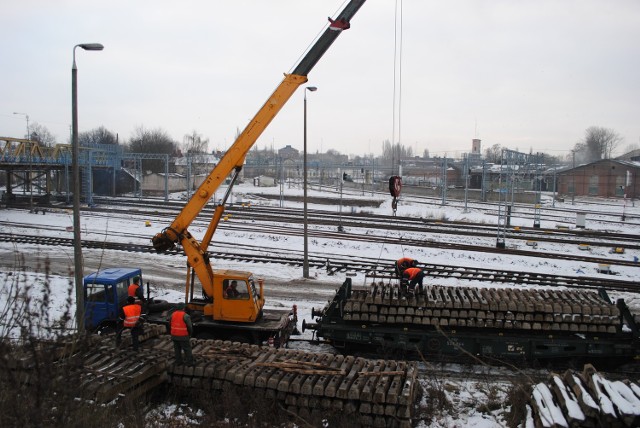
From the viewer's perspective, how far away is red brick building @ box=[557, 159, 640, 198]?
60.0 metres

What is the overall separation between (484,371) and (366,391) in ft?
14.4

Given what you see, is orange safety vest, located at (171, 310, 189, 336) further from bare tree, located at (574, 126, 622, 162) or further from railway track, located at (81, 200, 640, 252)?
bare tree, located at (574, 126, 622, 162)

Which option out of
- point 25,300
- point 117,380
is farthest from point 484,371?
point 25,300

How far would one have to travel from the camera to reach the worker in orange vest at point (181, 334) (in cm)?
956

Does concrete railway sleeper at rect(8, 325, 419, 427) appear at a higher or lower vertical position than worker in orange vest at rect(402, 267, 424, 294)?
lower

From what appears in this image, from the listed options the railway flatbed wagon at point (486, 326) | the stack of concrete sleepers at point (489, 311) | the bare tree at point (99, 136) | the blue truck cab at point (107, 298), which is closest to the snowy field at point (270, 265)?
the blue truck cab at point (107, 298)

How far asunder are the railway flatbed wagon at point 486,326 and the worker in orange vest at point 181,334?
11.8 ft

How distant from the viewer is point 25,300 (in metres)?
4.54

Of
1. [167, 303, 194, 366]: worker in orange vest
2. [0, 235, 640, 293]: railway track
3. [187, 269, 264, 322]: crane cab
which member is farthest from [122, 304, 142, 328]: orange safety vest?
[0, 235, 640, 293]: railway track

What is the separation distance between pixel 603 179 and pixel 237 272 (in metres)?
64.2

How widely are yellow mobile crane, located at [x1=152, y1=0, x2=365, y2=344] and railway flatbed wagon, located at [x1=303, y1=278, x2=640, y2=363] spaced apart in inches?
67.0

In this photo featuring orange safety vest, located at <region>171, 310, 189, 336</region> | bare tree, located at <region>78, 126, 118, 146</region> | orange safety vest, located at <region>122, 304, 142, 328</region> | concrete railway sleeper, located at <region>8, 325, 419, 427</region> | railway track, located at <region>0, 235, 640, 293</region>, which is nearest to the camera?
concrete railway sleeper, located at <region>8, 325, 419, 427</region>

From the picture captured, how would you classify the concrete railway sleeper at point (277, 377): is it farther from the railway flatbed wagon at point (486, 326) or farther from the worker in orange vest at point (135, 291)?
the railway flatbed wagon at point (486, 326)

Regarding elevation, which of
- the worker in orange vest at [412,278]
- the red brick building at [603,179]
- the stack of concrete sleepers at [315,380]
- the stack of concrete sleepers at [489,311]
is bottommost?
the stack of concrete sleepers at [315,380]
